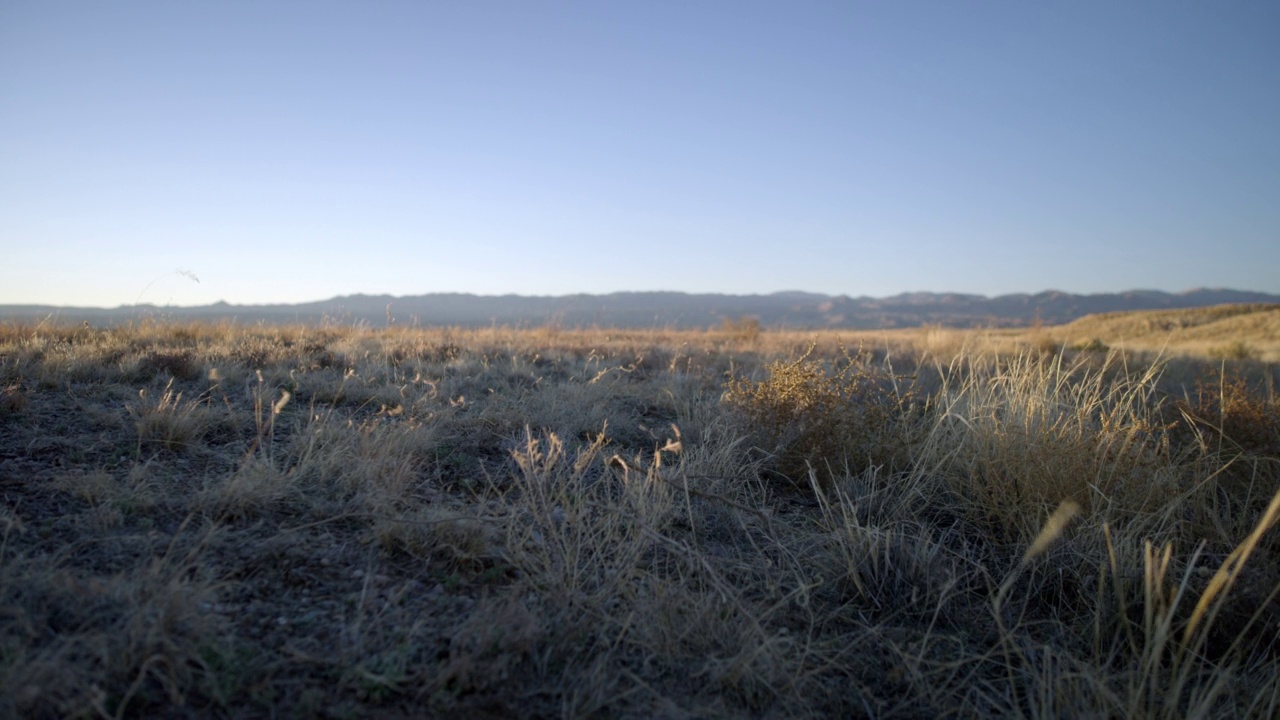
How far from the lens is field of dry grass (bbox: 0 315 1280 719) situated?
1.79m

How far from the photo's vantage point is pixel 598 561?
2.43m

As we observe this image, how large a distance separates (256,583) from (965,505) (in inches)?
127

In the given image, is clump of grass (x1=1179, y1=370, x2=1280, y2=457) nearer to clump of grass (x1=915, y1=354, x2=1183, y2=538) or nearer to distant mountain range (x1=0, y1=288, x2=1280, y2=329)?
clump of grass (x1=915, y1=354, x2=1183, y2=538)

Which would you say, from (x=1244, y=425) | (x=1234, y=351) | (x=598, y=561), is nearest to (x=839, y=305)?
(x=1234, y=351)

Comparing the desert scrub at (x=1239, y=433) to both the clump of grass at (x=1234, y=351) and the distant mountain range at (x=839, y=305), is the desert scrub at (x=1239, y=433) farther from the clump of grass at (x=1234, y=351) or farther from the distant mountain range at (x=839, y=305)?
the distant mountain range at (x=839, y=305)

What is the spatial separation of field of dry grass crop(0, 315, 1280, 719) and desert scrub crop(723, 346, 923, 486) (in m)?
0.02

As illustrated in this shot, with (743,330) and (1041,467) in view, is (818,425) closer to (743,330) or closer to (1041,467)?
(1041,467)

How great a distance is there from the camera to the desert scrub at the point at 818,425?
3.73 metres

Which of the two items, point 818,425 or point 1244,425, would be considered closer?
point 818,425

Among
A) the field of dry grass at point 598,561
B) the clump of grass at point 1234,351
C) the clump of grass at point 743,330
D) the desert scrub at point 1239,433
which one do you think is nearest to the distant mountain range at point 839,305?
the clump of grass at point 743,330

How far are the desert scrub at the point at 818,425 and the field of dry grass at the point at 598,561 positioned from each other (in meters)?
0.02

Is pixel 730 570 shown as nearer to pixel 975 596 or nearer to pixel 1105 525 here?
pixel 975 596

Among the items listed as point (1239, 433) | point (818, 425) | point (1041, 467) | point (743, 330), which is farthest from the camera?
point (743, 330)

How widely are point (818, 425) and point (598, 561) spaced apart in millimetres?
1847
